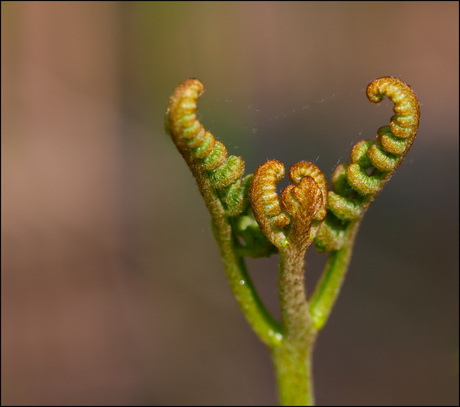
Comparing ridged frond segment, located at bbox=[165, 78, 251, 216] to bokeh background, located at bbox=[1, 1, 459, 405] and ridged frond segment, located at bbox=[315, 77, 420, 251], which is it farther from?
bokeh background, located at bbox=[1, 1, 459, 405]

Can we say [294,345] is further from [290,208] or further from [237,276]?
[290,208]

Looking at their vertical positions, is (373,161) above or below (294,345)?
above

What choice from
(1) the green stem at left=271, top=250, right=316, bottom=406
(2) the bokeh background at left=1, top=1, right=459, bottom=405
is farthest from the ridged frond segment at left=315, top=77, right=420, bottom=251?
(2) the bokeh background at left=1, top=1, right=459, bottom=405

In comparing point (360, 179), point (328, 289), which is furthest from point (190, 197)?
point (360, 179)

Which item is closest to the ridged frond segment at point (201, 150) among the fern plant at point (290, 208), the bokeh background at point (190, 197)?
the fern plant at point (290, 208)

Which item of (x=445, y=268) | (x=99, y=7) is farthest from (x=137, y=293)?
(x=99, y=7)

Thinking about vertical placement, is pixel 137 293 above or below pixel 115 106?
below

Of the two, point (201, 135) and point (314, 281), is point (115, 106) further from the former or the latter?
point (201, 135)
